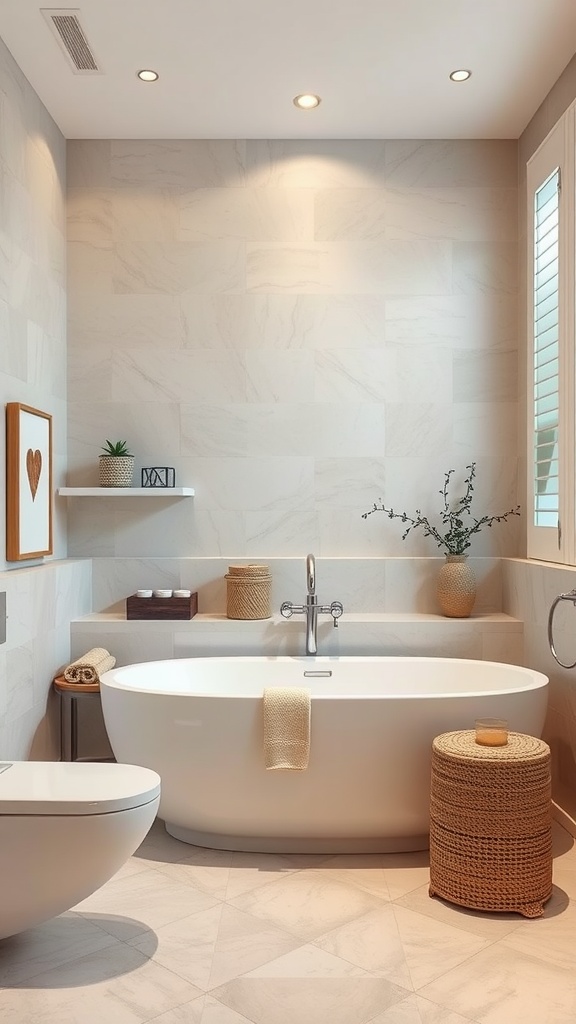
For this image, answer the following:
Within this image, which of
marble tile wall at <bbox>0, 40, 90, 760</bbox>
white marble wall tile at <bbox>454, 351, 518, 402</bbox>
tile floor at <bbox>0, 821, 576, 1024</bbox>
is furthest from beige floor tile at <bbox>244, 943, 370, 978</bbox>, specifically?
white marble wall tile at <bbox>454, 351, 518, 402</bbox>

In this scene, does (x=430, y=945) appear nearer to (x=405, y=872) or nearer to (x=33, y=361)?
(x=405, y=872)

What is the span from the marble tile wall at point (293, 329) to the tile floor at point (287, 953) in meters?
1.71

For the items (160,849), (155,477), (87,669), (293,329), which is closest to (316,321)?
(293,329)

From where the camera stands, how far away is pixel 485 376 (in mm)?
4184

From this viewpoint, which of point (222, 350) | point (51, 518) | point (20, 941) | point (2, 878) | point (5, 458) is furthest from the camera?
point (222, 350)

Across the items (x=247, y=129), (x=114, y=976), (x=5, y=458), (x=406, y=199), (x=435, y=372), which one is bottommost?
(x=114, y=976)

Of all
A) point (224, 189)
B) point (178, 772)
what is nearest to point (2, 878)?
point (178, 772)

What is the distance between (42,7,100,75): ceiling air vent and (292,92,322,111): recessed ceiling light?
2.79 ft

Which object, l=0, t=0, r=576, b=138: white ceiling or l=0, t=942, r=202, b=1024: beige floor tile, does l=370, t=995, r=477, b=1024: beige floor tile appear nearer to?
l=0, t=942, r=202, b=1024: beige floor tile

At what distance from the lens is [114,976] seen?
225cm

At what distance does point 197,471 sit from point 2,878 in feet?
7.58

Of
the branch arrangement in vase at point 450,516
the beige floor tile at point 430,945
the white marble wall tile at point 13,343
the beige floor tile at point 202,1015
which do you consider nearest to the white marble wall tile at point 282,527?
the branch arrangement in vase at point 450,516

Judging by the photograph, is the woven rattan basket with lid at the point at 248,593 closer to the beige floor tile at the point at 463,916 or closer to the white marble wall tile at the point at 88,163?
the beige floor tile at the point at 463,916

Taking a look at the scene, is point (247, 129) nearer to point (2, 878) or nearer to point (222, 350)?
point (222, 350)
